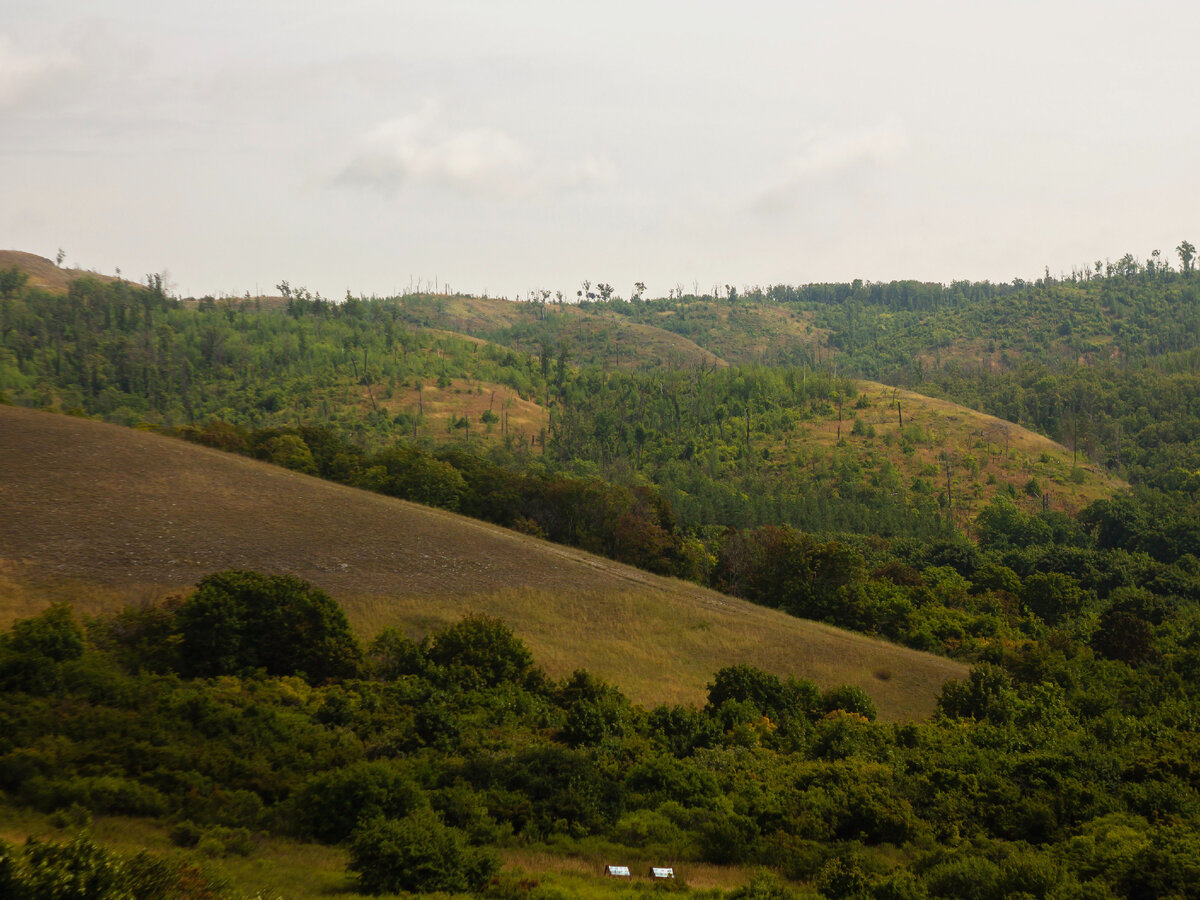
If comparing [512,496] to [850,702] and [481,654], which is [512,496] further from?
[850,702]

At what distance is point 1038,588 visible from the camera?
78.9 meters

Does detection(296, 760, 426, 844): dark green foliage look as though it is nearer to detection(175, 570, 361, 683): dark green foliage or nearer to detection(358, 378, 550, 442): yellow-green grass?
detection(175, 570, 361, 683): dark green foliage

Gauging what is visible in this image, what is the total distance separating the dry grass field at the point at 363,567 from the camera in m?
48.8

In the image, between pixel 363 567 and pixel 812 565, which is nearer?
pixel 363 567

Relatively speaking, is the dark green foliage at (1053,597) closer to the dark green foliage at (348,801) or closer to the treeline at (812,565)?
the treeline at (812,565)

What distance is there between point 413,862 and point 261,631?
Result: 72.1 ft

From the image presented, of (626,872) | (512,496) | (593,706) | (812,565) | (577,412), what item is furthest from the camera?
(577,412)

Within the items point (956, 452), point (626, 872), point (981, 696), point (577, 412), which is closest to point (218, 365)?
point (577, 412)

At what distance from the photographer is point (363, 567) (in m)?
55.8

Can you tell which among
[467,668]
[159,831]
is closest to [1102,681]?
[467,668]

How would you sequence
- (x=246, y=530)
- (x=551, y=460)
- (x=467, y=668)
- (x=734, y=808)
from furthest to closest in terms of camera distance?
(x=551, y=460) → (x=246, y=530) → (x=467, y=668) → (x=734, y=808)

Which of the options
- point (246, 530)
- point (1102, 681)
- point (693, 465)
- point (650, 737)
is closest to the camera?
point (650, 737)

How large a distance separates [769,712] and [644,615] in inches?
574

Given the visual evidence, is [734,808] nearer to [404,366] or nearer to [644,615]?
[644,615]
